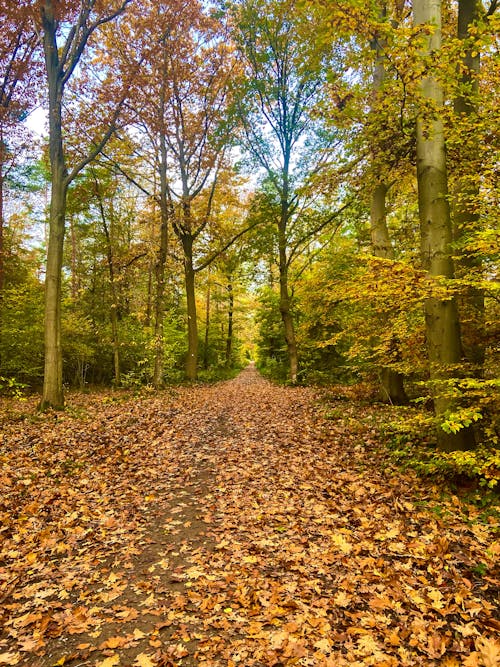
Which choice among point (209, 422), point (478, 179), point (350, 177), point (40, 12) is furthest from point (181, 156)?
point (478, 179)

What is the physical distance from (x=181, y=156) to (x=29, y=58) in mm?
7196

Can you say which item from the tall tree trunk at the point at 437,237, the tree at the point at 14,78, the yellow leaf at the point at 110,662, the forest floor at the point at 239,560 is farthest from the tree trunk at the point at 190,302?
the yellow leaf at the point at 110,662

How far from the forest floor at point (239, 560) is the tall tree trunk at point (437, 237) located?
1.65 meters

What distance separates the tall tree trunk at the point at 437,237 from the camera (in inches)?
209

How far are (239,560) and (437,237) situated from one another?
198 inches

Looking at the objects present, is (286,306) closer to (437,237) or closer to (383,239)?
(383,239)

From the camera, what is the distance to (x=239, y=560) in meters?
4.25

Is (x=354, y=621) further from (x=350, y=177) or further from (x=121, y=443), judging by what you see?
(x=350, y=177)

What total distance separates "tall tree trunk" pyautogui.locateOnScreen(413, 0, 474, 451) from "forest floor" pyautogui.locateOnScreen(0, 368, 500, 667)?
165 cm

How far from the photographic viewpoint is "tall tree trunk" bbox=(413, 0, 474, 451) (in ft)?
17.5

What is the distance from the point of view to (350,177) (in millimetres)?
9211

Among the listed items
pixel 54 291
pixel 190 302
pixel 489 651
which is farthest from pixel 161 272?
pixel 489 651

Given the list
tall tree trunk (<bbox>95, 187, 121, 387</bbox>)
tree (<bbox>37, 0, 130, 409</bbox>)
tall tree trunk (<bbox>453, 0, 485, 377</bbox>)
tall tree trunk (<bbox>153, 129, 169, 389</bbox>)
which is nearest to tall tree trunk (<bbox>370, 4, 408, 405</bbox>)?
tall tree trunk (<bbox>453, 0, 485, 377</bbox>)

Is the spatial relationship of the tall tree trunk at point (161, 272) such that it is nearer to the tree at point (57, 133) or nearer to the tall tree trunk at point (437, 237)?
the tree at point (57, 133)
